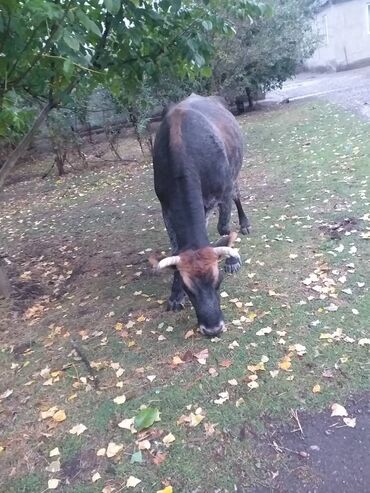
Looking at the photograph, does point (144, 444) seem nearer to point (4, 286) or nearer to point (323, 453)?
point (323, 453)

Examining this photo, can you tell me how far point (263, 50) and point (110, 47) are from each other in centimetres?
1304

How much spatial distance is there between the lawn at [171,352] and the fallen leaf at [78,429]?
0.02m

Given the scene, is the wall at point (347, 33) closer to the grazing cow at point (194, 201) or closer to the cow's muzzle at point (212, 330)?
the grazing cow at point (194, 201)

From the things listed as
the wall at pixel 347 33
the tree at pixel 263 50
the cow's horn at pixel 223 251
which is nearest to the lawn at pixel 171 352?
the cow's horn at pixel 223 251

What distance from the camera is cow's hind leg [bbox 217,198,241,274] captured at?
17.3 ft

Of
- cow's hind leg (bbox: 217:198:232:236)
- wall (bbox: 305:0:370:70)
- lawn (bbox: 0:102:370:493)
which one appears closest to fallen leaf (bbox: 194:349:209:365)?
lawn (bbox: 0:102:370:493)

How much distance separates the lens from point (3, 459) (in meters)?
3.30

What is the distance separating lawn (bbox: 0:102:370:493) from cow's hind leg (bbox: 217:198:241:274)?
0.11 m

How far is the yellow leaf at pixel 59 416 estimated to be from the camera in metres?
3.58

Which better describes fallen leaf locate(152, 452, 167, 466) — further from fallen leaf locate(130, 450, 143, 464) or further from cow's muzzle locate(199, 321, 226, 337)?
cow's muzzle locate(199, 321, 226, 337)

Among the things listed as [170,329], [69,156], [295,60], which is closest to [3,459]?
[170,329]

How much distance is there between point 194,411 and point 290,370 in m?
0.82

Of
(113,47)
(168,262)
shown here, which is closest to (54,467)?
(168,262)

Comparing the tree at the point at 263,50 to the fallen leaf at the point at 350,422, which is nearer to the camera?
the fallen leaf at the point at 350,422
